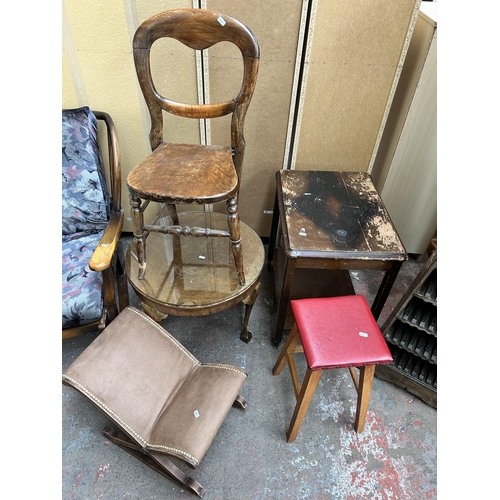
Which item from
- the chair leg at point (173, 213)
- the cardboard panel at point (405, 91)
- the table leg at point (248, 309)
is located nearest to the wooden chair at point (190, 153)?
the table leg at point (248, 309)

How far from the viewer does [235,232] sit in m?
1.51

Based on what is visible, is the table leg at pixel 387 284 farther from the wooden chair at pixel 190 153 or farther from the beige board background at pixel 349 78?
the beige board background at pixel 349 78

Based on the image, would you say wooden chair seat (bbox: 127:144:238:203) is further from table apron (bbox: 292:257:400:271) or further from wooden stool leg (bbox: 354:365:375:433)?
wooden stool leg (bbox: 354:365:375:433)

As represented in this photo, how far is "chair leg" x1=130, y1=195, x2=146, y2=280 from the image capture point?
1425mm

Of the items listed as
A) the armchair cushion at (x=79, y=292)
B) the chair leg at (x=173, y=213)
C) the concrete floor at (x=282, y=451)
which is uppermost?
the chair leg at (x=173, y=213)

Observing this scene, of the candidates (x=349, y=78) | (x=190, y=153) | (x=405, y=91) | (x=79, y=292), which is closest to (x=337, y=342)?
(x=190, y=153)

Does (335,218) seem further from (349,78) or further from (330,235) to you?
(349,78)

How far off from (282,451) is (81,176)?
1.76 meters

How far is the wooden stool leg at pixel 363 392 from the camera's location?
148 centimetres

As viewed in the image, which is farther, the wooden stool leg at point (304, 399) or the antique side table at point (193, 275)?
the antique side table at point (193, 275)

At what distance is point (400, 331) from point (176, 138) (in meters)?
1.72

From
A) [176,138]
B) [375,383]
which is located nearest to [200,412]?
[375,383]

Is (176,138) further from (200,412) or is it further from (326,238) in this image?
(200,412)

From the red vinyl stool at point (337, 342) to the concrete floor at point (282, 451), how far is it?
→ 12 cm
